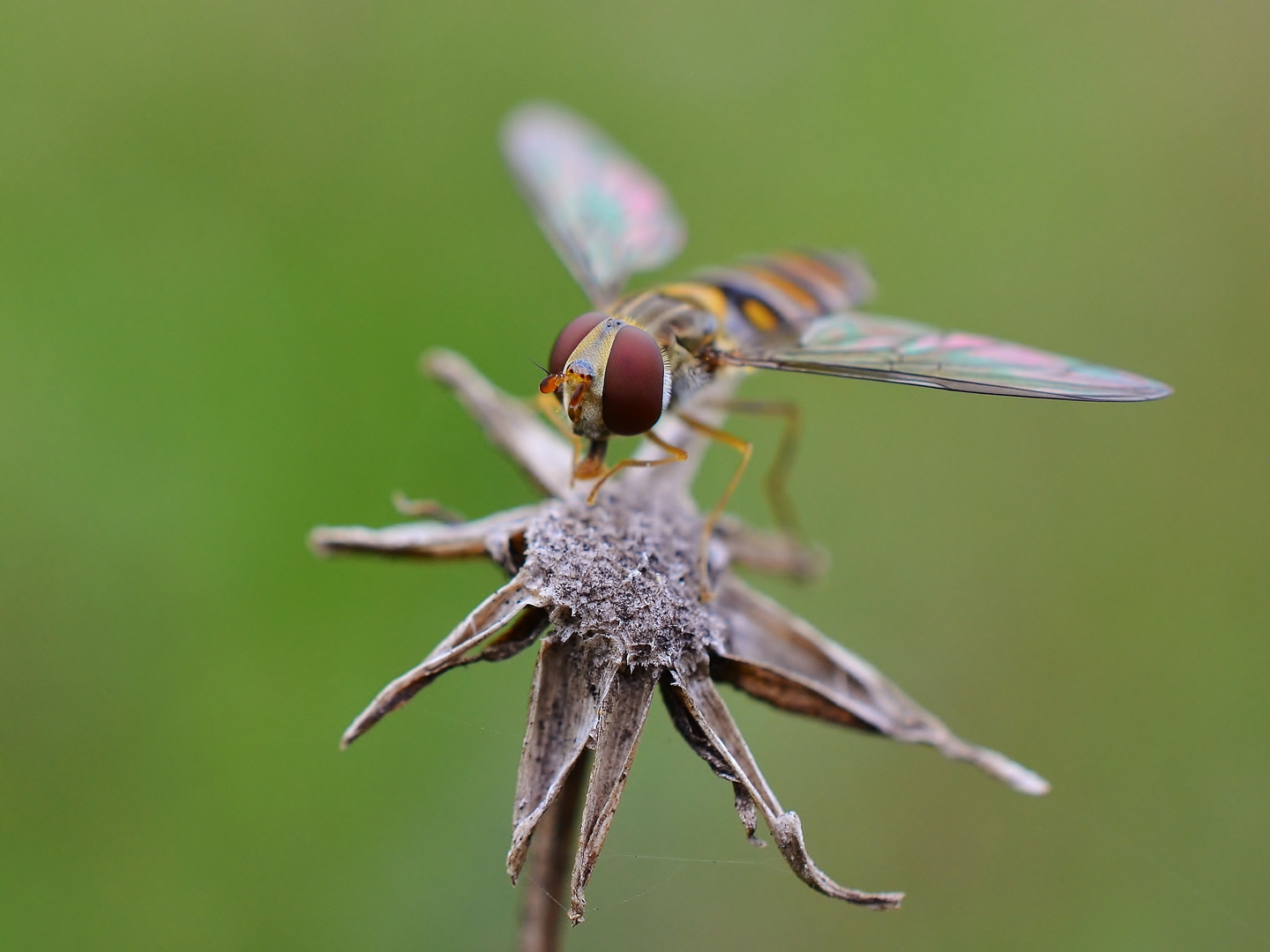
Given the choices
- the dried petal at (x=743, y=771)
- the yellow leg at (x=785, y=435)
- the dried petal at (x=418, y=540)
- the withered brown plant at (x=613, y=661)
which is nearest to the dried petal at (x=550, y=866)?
the withered brown plant at (x=613, y=661)

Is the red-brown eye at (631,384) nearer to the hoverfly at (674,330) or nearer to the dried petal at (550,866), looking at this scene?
the hoverfly at (674,330)

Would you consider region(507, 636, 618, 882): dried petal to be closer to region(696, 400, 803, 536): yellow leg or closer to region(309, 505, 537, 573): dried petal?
region(309, 505, 537, 573): dried petal

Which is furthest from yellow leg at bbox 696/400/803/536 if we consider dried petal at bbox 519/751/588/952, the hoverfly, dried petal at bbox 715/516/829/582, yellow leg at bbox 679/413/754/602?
dried petal at bbox 519/751/588/952

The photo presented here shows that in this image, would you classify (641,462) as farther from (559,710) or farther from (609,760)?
(609,760)

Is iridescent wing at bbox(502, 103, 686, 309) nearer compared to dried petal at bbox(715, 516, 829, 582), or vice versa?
dried petal at bbox(715, 516, 829, 582)

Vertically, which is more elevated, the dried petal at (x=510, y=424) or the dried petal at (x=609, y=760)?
the dried petal at (x=510, y=424)

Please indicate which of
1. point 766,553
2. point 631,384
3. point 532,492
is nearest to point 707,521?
point 766,553
